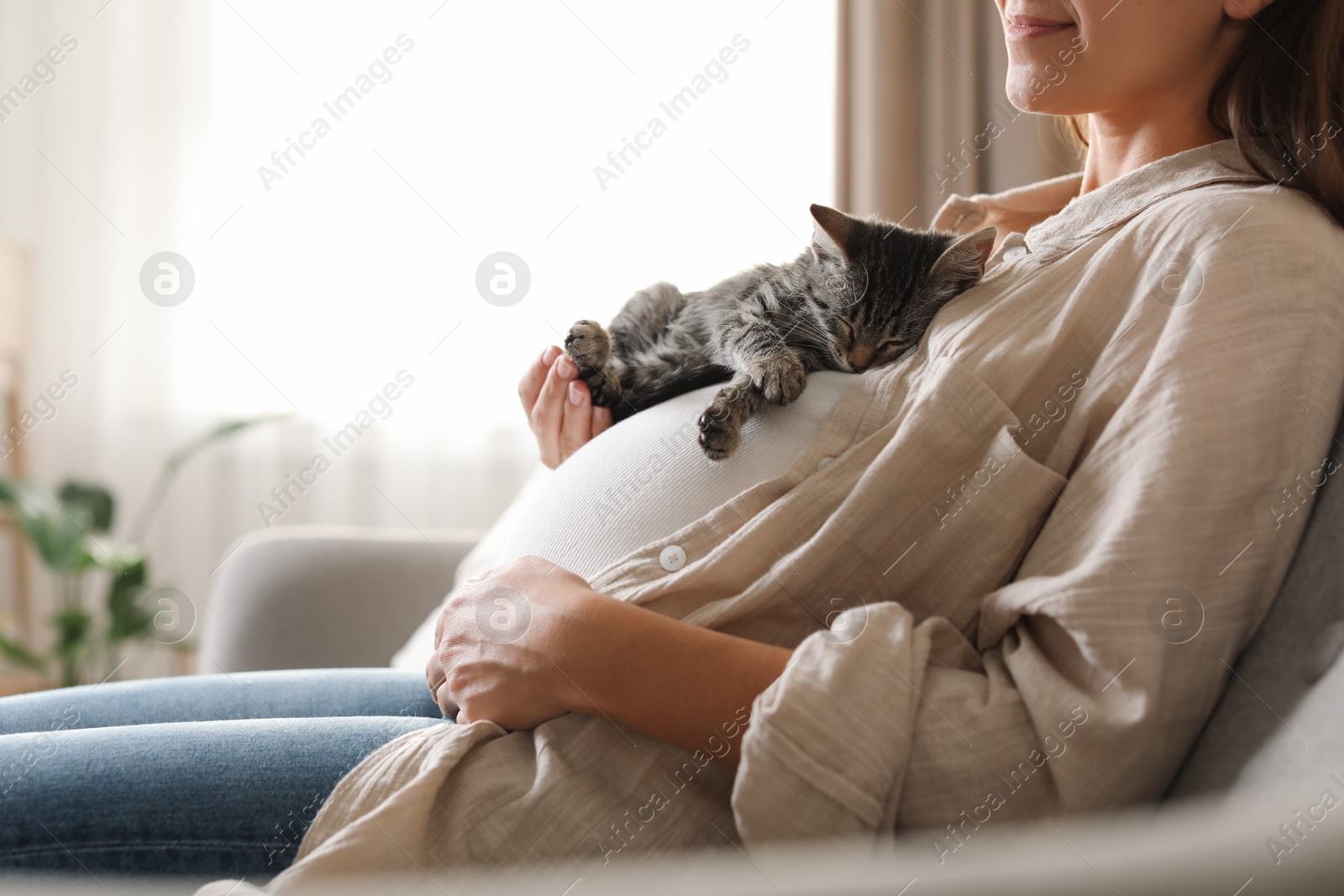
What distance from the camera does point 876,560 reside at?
0.73m

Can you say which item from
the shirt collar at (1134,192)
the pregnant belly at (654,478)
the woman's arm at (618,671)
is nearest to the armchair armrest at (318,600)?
the pregnant belly at (654,478)

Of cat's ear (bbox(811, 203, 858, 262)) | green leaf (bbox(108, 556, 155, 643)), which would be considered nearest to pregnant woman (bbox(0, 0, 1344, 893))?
cat's ear (bbox(811, 203, 858, 262))

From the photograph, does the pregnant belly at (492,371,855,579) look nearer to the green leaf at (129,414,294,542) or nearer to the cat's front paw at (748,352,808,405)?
the cat's front paw at (748,352,808,405)

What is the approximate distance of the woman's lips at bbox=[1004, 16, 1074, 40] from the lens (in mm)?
914

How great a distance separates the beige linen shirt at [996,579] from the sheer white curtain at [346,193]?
7.26 feet

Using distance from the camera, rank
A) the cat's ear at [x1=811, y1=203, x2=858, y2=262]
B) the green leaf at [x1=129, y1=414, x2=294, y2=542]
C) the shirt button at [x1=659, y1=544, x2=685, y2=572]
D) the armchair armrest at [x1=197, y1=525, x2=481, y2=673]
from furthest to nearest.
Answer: the green leaf at [x1=129, y1=414, x2=294, y2=542] → the armchair armrest at [x1=197, y1=525, x2=481, y2=673] → the cat's ear at [x1=811, y1=203, x2=858, y2=262] → the shirt button at [x1=659, y1=544, x2=685, y2=572]

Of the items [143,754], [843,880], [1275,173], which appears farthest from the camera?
[1275,173]

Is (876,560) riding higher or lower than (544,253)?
lower

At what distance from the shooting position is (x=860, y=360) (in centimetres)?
97

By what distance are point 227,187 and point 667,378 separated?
236 centimetres

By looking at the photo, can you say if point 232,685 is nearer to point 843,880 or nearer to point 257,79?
point 843,880

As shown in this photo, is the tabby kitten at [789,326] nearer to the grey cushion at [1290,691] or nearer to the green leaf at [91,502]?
the grey cushion at [1290,691]

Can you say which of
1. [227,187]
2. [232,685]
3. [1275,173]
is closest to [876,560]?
[1275,173]

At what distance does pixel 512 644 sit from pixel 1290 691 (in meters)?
0.53
